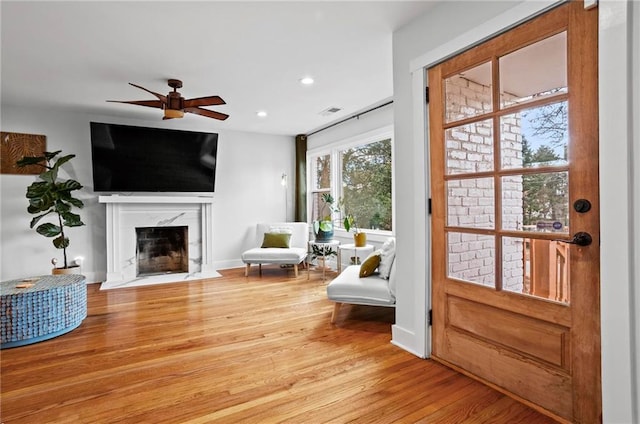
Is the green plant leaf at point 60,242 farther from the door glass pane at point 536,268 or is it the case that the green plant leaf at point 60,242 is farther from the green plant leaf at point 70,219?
the door glass pane at point 536,268

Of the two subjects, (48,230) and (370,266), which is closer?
(370,266)

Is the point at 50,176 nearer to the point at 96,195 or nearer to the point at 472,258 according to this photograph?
the point at 96,195

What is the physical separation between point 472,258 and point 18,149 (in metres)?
5.64

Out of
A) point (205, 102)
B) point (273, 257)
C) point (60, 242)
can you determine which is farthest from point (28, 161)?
point (273, 257)

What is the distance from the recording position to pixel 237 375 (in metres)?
2.19

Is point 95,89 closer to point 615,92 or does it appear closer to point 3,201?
point 3,201

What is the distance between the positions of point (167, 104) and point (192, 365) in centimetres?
245

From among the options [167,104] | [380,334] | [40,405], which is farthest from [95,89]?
[380,334]

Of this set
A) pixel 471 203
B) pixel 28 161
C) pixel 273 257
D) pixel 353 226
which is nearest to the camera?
pixel 471 203

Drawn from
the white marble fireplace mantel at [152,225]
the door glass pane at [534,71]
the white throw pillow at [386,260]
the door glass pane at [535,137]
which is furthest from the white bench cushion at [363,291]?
the white marble fireplace mantel at [152,225]

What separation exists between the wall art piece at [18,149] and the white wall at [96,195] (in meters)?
0.08

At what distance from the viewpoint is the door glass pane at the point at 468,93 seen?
203cm

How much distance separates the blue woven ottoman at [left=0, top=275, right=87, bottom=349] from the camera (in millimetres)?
2682

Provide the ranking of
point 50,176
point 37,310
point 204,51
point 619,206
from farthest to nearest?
1. point 50,176
2. point 204,51
3. point 37,310
4. point 619,206
